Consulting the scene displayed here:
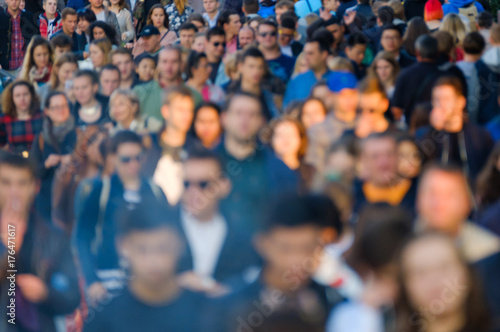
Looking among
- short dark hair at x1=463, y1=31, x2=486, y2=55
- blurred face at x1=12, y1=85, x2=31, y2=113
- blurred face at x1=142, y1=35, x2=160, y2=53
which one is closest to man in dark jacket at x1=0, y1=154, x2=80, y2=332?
blurred face at x1=12, y1=85, x2=31, y2=113

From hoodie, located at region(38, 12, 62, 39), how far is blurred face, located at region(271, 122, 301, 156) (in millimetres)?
7112

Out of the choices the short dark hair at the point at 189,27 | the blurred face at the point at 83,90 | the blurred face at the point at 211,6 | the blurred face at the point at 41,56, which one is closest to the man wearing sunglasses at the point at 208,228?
the blurred face at the point at 83,90

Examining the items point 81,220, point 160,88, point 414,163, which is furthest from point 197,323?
point 160,88

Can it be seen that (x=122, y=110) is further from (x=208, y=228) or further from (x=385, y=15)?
(x=385, y=15)

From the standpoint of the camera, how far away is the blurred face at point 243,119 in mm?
5727

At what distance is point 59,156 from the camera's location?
280 inches

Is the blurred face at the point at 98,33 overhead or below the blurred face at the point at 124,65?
below

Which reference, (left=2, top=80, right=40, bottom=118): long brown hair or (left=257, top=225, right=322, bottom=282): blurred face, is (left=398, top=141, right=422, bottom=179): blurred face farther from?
(left=2, top=80, right=40, bottom=118): long brown hair

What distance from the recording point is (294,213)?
3.88 m

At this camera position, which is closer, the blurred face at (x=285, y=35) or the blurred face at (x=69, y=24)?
the blurred face at (x=285, y=35)

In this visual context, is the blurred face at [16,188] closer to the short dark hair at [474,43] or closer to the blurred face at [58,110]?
the blurred face at [58,110]

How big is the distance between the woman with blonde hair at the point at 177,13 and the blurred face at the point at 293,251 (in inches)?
347

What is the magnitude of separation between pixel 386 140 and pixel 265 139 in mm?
1317

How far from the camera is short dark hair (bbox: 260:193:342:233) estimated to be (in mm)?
3855
